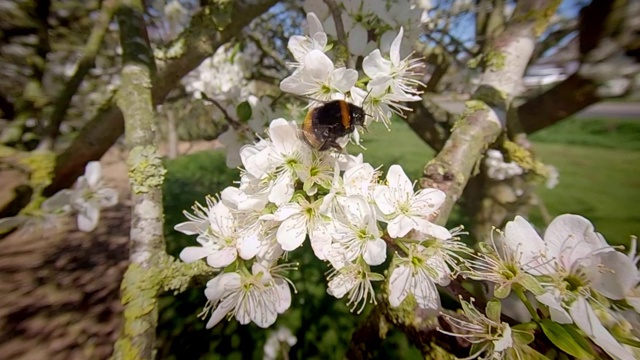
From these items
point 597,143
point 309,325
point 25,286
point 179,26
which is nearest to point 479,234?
point 309,325

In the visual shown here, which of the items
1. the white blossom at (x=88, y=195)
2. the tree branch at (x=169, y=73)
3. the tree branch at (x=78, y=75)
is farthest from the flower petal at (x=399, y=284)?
the tree branch at (x=78, y=75)

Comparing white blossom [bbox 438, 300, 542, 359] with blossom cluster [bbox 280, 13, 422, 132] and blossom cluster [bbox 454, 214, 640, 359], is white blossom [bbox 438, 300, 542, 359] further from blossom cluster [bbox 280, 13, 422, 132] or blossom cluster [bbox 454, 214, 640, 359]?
blossom cluster [bbox 280, 13, 422, 132]

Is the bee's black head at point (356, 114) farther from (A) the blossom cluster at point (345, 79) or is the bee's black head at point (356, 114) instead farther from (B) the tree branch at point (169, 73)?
(B) the tree branch at point (169, 73)

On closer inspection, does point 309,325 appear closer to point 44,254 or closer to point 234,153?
point 234,153

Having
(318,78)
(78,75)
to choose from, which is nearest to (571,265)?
(318,78)

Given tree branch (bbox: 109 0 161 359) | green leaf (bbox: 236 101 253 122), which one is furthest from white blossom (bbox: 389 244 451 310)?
green leaf (bbox: 236 101 253 122)

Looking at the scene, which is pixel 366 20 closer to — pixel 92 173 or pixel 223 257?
pixel 223 257
